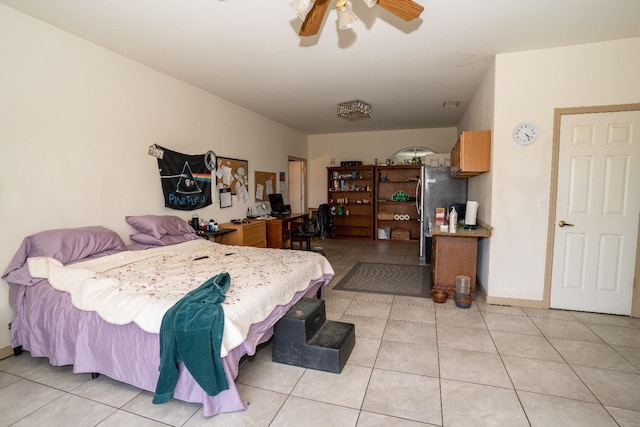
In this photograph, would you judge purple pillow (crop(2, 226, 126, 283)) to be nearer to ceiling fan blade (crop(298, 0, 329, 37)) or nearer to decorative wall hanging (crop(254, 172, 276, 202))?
ceiling fan blade (crop(298, 0, 329, 37))

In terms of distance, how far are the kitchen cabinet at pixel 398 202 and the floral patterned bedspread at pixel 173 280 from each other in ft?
15.1

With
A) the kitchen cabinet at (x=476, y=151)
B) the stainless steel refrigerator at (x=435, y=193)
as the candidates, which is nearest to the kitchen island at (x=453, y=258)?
the kitchen cabinet at (x=476, y=151)

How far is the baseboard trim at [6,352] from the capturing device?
2.42 meters

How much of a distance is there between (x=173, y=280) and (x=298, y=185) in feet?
19.7

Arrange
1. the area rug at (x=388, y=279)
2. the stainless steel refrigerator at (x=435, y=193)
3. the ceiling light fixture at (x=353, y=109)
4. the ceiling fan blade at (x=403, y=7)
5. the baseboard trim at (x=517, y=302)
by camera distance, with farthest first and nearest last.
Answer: the stainless steel refrigerator at (x=435, y=193), the ceiling light fixture at (x=353, y=109), the area rug at (x=388, y=279), the baseboard trim at (x=517, y=302), the ceiling fan blade at (x=403, y=7)

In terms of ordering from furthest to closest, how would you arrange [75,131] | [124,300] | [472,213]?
[472,213] → [75,131] → [124,300]

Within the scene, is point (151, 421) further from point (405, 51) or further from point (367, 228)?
point (367, 228)

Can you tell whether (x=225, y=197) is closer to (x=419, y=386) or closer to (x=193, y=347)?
(x=193, y=347)

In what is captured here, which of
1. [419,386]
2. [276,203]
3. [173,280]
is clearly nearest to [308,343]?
[419,386]

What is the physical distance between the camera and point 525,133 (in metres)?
3.28

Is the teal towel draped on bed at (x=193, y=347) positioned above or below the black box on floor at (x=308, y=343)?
above

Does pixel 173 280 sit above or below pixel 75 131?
below

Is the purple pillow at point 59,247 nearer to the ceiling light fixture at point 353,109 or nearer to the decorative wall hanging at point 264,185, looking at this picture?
the decorative wall hanging at point 264,185

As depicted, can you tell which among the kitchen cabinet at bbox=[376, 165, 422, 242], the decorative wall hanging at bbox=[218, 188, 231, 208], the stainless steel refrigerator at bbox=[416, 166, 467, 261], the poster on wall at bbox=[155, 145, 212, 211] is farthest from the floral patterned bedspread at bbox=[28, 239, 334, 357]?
the kitchen cabinet at bbox=[376, 165, 422, 242]
